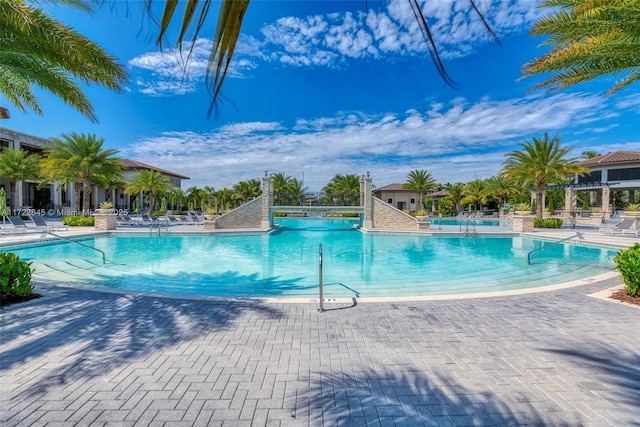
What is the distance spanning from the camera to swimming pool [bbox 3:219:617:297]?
8.45 m

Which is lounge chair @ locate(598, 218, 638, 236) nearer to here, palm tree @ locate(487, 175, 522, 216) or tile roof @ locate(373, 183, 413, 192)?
palm tree @ locate(487, 175, 522, 216)

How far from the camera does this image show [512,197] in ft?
155

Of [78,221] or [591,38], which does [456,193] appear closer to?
[591,38]

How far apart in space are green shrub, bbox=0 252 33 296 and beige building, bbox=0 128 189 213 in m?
29.8

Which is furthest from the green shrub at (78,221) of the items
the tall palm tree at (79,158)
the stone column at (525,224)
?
the stone column at (525,224)

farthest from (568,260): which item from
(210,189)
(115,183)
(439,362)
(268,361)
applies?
(210,189)

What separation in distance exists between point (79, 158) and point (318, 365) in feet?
89.9

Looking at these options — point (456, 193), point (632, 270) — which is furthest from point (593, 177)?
point (632, 270)

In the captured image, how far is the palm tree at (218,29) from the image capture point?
2.98 ft

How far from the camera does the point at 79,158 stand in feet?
75.9

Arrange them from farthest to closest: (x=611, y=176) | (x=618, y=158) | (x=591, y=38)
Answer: (x=611, y=176), (x=618, y=158), (x=591, y=38)

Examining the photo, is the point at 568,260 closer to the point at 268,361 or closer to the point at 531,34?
the point at 531,34

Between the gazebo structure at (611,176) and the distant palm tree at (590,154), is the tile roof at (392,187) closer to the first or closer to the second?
the gazebo structure at (611,176)

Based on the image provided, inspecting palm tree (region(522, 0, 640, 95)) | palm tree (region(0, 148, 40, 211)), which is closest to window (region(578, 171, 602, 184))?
palm tree (region(522, 0, 640, 95))
